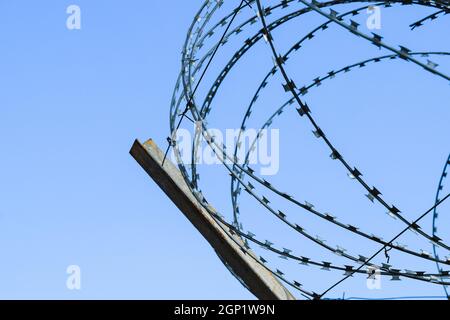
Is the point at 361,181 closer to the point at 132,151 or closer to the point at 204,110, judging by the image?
the point at 204,110

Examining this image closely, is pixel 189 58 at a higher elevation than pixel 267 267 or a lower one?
higher

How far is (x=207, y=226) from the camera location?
31.1 feet

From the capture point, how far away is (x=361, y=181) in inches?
290

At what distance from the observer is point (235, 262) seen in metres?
9.13

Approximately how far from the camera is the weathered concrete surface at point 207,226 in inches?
352

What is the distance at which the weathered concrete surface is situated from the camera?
8953 millimetres
